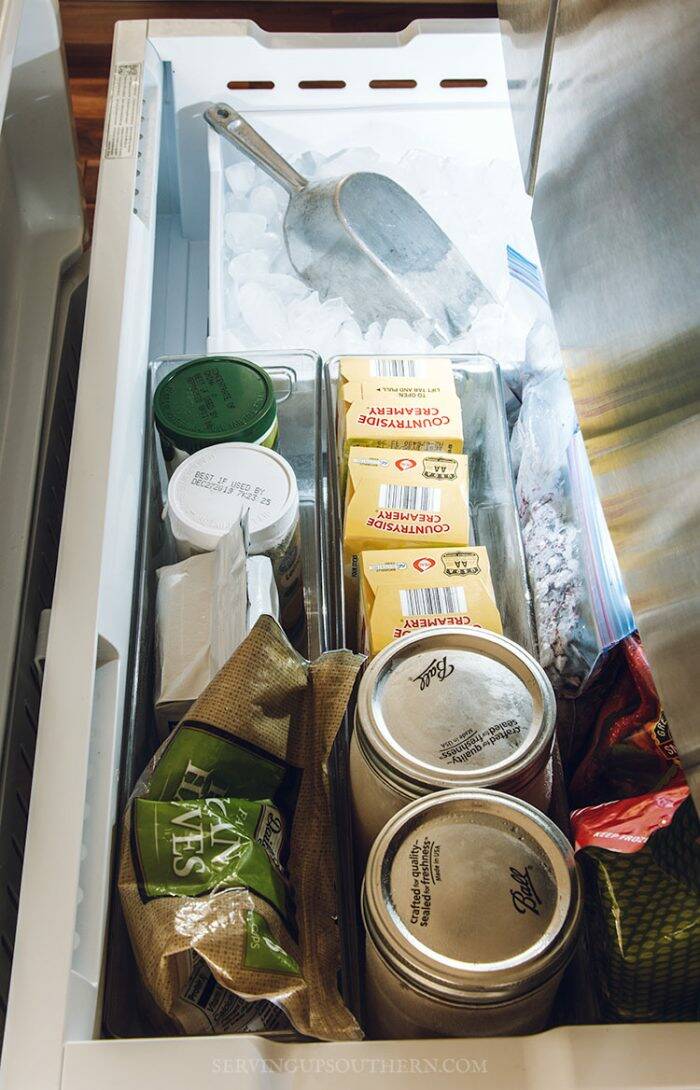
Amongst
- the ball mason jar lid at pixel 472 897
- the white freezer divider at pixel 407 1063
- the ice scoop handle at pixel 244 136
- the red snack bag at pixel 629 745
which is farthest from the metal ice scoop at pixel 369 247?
the white freezer divider at pixel 407 1063

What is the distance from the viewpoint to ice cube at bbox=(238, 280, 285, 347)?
3.94ft

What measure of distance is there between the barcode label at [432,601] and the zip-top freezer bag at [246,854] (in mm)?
90

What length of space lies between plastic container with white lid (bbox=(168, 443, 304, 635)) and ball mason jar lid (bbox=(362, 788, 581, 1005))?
32cm

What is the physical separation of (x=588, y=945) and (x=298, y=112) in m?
1.09

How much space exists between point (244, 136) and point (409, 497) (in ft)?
2.01

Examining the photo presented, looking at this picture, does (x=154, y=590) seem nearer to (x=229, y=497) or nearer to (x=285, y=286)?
(x=229, y=497)

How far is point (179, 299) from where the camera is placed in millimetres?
1291

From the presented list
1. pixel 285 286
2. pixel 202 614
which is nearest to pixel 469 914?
pixel 202 614

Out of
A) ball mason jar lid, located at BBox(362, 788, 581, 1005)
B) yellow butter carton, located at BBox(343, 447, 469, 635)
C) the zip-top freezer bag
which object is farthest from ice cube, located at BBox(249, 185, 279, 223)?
ball mason jar lid, located at BBox(362, 788, 581, 1005)

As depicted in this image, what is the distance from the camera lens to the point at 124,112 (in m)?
1.13

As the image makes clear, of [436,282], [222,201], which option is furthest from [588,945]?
[222,201]

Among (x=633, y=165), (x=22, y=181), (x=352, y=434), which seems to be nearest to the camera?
(x=633, y=165)

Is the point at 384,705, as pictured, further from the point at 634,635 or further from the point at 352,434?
the point at 352,434

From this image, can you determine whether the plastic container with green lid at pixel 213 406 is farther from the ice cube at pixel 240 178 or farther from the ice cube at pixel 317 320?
the ice cube at pixel 240 178
